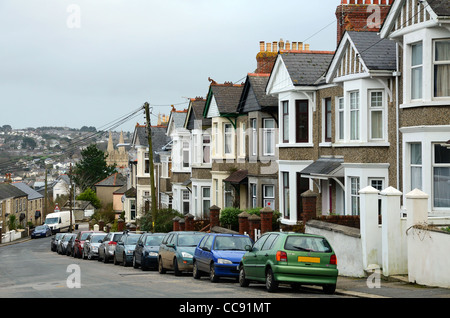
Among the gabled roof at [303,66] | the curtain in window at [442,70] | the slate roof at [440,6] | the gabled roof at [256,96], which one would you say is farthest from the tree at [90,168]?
the slate roof at [440,6]

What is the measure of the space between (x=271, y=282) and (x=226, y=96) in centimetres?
2493

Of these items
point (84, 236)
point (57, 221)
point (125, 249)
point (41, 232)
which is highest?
point (125, 249)

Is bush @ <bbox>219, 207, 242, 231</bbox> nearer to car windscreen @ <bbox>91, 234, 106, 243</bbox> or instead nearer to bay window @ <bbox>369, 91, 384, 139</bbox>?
car windscreen @ <bbox>91, 234, 106, 243</bbox>

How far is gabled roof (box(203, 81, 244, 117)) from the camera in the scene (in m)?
40.8

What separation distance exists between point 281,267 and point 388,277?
3394 millimetres

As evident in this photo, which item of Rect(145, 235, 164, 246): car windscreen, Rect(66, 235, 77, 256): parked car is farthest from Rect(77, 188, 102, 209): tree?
Rect(145, 235, 164, 246): car windscreen

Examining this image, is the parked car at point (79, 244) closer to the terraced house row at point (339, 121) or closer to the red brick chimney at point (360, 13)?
the terraced house row at point (339, 121)

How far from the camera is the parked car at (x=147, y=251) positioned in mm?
28844

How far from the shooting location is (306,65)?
32.2 meters

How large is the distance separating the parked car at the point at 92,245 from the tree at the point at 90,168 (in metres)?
96.0

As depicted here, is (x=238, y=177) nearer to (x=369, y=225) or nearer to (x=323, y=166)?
(x=323, y=166)

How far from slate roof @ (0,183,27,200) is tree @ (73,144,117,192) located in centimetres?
3126

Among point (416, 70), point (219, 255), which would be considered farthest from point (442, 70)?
point (219, 255)
